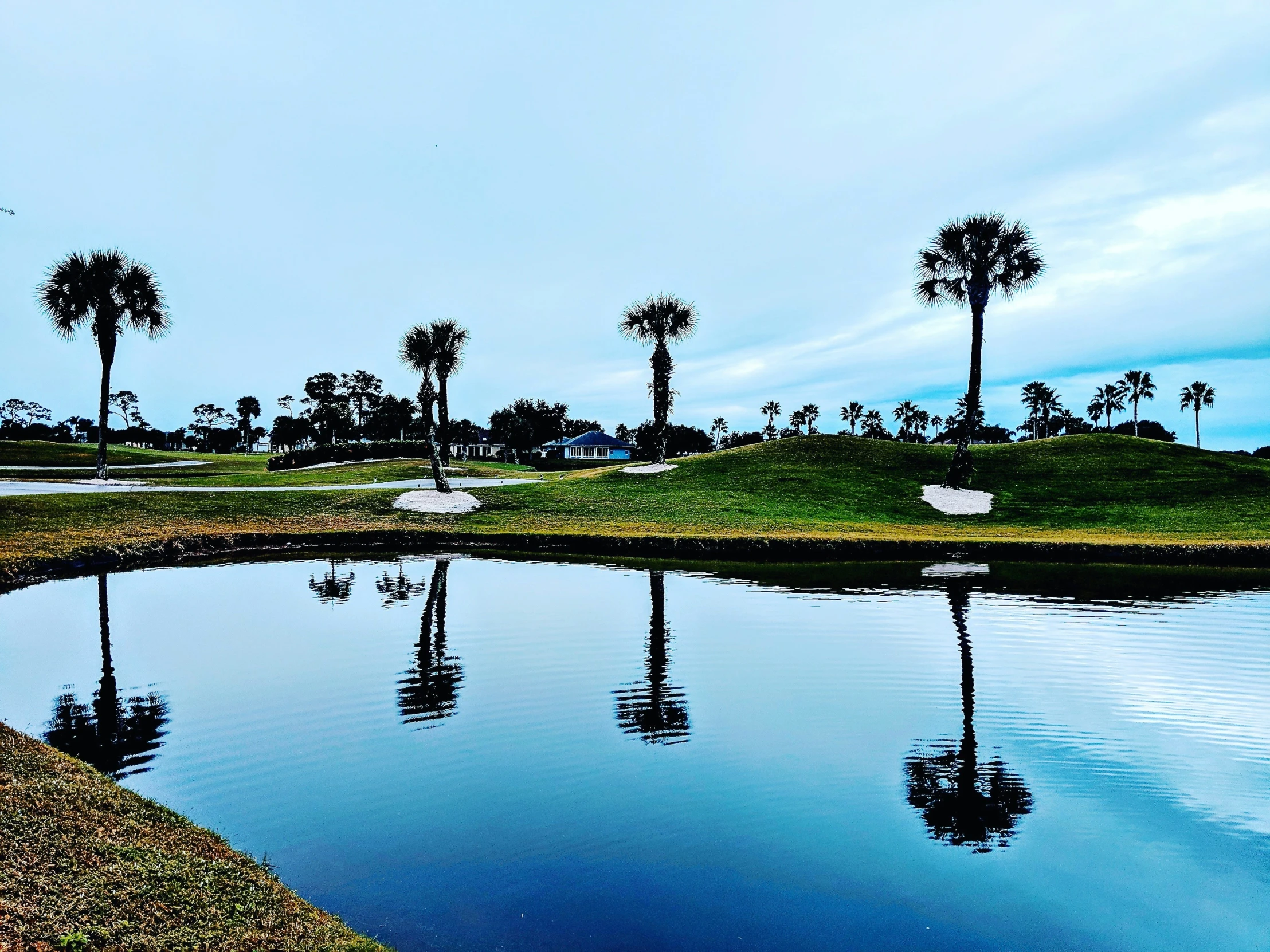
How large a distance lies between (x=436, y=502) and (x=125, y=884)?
1299 inches

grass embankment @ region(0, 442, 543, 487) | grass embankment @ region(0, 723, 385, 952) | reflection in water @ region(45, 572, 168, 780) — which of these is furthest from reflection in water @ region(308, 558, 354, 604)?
grass embankment @ region(0, 442, 543, 487)

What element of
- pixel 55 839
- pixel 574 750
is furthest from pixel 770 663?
pixel 55 839

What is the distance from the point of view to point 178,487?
3903cm

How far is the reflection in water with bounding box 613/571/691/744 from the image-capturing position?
9602mm

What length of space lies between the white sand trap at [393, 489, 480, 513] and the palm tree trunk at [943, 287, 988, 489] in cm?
2613

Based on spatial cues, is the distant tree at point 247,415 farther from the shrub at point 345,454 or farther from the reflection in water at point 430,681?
the reflection in water at point 430,681

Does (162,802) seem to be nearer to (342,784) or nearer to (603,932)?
(342,784)

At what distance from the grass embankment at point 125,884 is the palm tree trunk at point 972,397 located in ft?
137

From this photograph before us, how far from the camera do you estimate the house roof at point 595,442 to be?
372 ft

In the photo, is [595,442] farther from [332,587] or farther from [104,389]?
[332,587]

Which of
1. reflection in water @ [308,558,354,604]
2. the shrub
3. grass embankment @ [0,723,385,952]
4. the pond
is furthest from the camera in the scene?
the shrub

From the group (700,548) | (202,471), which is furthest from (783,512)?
(202,471)

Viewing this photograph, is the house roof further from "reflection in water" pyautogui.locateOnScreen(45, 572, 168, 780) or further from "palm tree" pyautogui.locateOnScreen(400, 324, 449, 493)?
"reflection in water" pyautogui.locateOnScreen(45, 572, 168, 780)

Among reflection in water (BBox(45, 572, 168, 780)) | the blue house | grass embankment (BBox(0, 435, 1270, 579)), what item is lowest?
reflection in water (BBox(45, 572, 168, 780))
